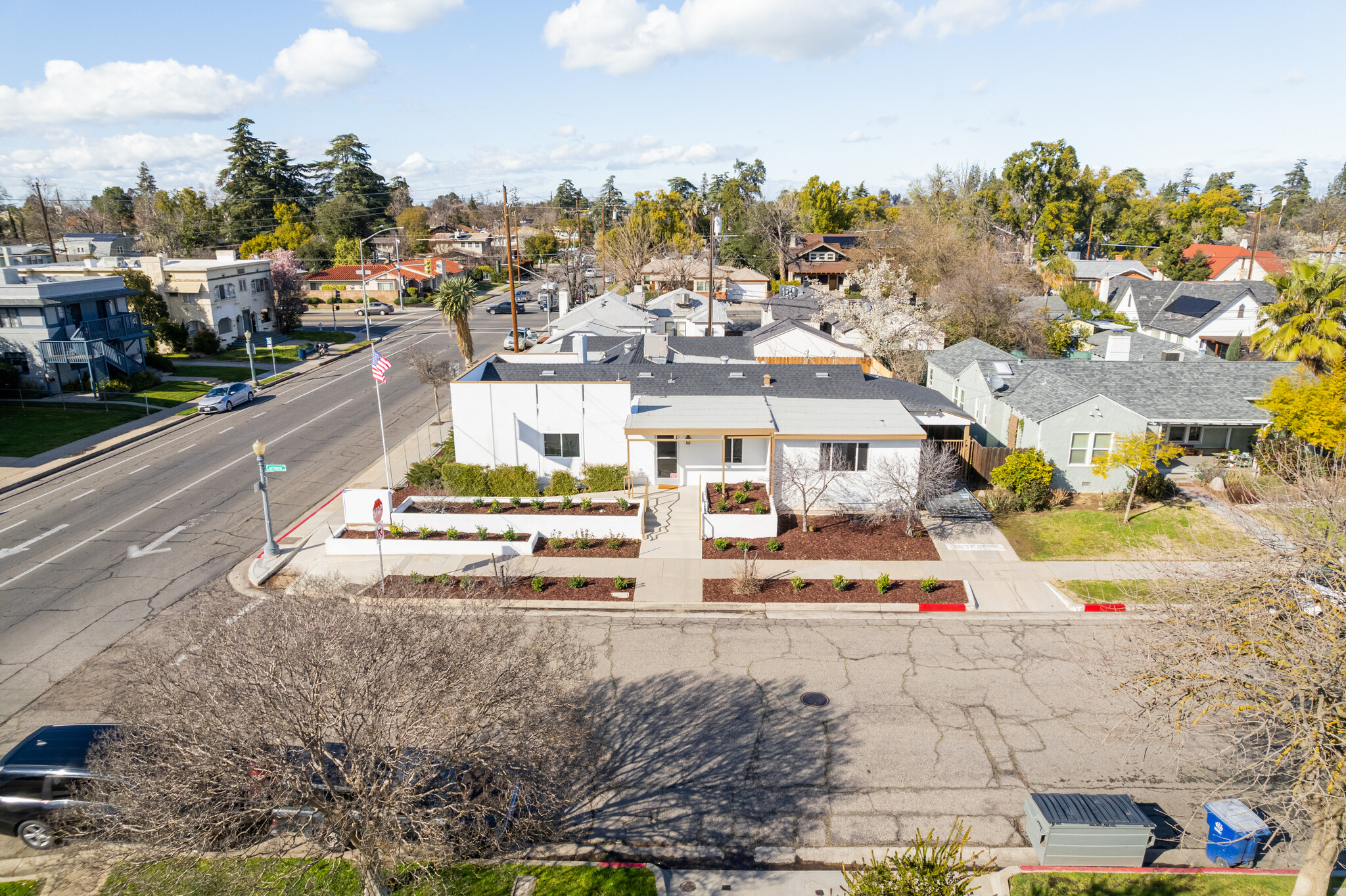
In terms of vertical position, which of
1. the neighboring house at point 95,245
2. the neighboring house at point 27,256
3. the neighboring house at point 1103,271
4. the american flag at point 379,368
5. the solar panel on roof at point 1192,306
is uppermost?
the neighboring house at point 95,245

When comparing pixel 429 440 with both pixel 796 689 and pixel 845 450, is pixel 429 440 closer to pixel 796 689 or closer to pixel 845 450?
pixel 845 450

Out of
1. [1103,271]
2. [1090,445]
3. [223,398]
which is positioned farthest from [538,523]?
[1103,271]

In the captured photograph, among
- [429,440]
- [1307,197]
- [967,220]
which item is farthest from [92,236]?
[1307,197]

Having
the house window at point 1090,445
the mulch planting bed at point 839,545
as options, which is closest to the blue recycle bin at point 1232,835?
the mulch planting bed at point 839,545

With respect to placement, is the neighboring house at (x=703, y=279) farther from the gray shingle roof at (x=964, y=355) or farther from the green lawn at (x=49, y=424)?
the green lawn at (x=49, y=424)

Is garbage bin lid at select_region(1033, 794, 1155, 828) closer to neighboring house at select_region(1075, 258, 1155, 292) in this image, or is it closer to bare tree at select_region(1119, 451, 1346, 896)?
bare tree at select_region(1119, 451, 1346, 896)

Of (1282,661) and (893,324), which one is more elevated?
(893,324)

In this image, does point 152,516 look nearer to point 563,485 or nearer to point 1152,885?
point 563,485

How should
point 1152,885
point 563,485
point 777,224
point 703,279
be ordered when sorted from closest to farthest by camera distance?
point 1152,885, point 563,485, point 703,279, point 777,224
